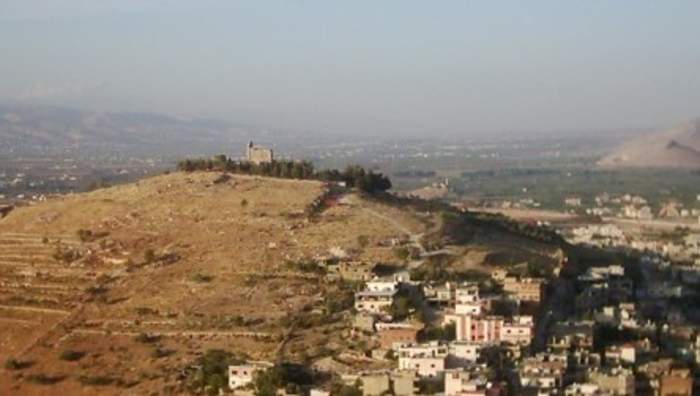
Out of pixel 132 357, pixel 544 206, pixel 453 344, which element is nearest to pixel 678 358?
pixel 453 344

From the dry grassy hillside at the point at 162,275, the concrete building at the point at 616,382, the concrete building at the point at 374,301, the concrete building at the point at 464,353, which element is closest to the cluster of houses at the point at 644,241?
the dry grassy hillside at the point at 162,275

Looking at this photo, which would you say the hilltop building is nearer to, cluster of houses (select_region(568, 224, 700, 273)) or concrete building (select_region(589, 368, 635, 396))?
cluster of houses (select_region(568, 224, 700, 273))

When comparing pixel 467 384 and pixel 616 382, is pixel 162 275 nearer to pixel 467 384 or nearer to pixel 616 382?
pixel 467 384

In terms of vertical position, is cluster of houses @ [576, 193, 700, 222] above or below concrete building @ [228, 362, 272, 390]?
below

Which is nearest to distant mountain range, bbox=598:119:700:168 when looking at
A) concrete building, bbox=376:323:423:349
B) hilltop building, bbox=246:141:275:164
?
hilltop building, bbox=246:141:275:164

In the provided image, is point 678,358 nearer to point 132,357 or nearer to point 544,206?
point 132,357

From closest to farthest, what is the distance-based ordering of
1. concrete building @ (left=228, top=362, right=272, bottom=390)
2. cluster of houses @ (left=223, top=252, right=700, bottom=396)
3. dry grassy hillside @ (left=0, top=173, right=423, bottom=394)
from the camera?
1. cluster of houses @ (left=223, top=252, right=700, bottom=396)
2. concrete building @ (left=228, top=362, right=272, bottom=390)
3. dry grassy hillside @ (left=0, top=173, right=423, bottom=394)

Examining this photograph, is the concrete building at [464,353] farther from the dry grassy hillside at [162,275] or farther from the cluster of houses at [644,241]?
the cluster of houses at [644,241]

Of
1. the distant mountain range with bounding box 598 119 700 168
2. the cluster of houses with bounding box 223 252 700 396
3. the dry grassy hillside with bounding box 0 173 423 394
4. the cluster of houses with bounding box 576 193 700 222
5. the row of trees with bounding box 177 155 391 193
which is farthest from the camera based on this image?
the distant mountain range with bounding box 598 119 700 168

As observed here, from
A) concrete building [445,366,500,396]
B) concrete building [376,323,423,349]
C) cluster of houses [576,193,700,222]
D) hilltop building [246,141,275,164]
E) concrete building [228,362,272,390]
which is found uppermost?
hilltop building [246,141,275,164]
